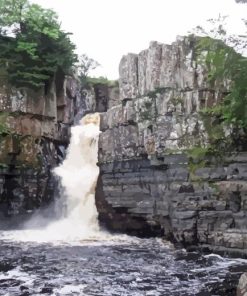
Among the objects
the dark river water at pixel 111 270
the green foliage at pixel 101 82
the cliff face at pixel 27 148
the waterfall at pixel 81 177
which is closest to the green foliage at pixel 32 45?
the cliff face at pixel 27 148

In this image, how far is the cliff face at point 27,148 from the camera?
2647cm

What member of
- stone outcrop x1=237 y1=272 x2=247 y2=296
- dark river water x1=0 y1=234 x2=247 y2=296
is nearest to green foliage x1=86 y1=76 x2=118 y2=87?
dark river water x1=0 y1=234 x2=247 y2=296

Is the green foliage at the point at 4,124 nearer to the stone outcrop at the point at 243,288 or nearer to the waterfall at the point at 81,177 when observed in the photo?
the waterfall at the point at 81,177

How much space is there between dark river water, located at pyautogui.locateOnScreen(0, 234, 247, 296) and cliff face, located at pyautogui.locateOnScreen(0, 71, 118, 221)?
672 centimetres

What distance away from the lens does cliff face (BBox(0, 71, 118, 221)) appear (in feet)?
86.8

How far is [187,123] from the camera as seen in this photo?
820 inches

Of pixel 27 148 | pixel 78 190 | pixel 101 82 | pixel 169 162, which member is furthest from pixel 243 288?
pixel 101 82

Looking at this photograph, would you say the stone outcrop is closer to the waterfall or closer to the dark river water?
the dark river water

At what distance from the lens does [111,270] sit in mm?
15242

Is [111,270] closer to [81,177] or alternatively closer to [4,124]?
[81,177]

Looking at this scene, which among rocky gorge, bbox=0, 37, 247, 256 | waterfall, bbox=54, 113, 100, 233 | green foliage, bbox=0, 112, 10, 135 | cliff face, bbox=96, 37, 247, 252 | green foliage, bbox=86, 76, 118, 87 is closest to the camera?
cliff face, bbox=96, 37, 247, 252

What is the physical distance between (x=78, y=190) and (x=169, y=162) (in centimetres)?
783

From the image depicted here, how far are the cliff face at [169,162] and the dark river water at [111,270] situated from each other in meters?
1.65

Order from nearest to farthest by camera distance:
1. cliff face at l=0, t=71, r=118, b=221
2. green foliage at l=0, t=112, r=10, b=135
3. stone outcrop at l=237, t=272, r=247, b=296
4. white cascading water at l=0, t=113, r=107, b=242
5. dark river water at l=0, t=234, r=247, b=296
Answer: stone outcrop at l=237, t=272, r=247, b=296 < dark river water at l=0, t=234, r=247, b=296 < white cascading water at l=0, t=113, r=107, b=242 < green foliage at l=0, t=112, r=10, b=135 < cliff face at l=0, t=71, r=118, b=221
